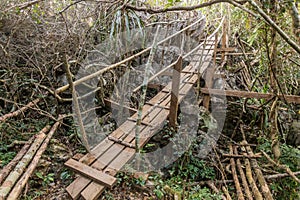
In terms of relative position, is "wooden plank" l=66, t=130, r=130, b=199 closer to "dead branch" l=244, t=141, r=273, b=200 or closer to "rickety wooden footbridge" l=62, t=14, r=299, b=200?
"rickety wooden footbridge" l=62, t=14, r=299, b=200

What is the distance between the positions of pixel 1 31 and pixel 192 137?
395cm

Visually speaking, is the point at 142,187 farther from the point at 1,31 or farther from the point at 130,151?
the point at 1,31

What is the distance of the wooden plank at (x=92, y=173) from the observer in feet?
6.35

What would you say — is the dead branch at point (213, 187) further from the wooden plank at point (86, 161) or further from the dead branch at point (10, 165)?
the dead branch at point (10, 165)

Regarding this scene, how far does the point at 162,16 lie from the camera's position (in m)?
5.64

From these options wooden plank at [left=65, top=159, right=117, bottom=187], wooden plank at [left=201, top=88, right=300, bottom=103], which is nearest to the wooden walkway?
wooden plank at [left=65, top=159, right=117, bottom=187]

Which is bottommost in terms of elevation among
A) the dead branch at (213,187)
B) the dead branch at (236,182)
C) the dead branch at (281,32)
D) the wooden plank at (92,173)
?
the dead branch at (213,187)

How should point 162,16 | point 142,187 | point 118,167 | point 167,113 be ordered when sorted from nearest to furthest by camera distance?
point 118,167
point 142,187
point 167,113
point 162,16

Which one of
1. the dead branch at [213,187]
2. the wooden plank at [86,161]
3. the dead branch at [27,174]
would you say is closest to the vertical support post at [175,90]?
the wooden plank at [86,161]

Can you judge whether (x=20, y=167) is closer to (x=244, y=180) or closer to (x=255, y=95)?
(x=244, y=180)

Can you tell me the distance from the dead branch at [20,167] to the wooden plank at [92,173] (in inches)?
21.8

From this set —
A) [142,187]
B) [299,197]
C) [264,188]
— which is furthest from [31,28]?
[299,197]

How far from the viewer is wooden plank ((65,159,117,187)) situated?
1936mm

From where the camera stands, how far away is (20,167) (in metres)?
2.28
